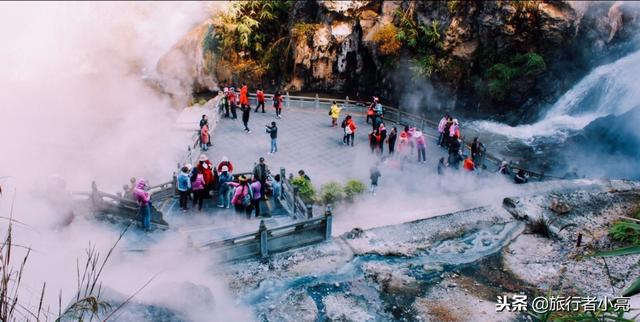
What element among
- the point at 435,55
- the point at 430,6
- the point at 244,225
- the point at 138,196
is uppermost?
the point at 430,6

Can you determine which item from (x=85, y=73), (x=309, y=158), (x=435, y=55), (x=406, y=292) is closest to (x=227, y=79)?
(x=435, y=55)

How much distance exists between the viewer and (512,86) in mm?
30094

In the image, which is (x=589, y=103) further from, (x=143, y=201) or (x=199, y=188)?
(x=143, y=201)

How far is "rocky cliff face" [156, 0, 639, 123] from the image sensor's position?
28391 millimetres

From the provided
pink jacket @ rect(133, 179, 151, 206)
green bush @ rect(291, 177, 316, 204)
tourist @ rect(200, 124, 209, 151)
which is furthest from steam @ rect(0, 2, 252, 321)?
green bush @ rect(291, 177, 316, 204)

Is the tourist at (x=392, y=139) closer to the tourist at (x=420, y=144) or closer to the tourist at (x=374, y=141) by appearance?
the tourist at (x=374, y=141)

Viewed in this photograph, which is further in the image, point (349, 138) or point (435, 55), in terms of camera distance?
point (435, 55)

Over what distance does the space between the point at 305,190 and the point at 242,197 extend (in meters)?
2.59

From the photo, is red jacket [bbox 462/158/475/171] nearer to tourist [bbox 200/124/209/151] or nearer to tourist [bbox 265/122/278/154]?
tourist [bbox 265/122/278/154]

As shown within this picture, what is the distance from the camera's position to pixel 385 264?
39.2ft

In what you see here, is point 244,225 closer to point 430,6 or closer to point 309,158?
point 309,158

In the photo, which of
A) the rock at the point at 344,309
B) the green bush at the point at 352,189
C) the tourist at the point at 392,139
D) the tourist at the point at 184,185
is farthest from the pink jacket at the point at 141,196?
the tourist at the point at 392,139

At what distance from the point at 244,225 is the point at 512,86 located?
67.3 ft

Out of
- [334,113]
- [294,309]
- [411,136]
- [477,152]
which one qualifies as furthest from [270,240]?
[334,113]
